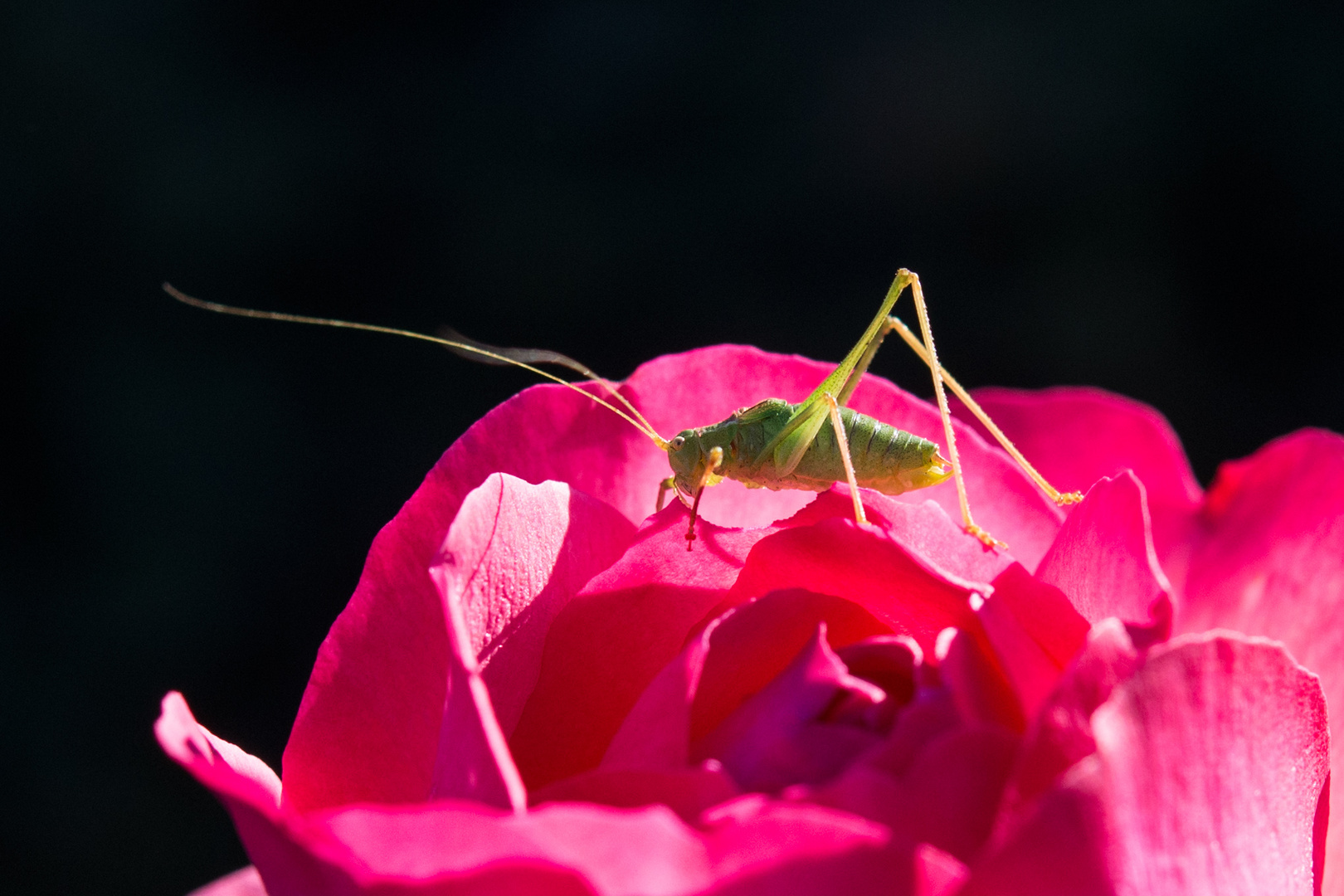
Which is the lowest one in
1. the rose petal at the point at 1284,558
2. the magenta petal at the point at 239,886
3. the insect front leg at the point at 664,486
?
the magenta petal at the point at 239,886

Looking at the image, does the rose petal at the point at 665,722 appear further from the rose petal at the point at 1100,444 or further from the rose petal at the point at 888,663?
the rose petal at the point at 1100,444

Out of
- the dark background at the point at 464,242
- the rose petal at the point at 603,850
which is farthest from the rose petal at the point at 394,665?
the dark background at the point at 464,242

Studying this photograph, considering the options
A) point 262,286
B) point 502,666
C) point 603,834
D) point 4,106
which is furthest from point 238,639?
point 603,834

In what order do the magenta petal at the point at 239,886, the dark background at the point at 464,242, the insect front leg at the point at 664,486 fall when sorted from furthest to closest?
the dark background at the point at 464,242 → the insect front leg at the point at 664,486 → the magenta petal at the point at 239,886

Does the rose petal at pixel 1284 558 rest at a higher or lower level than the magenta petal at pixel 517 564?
lower

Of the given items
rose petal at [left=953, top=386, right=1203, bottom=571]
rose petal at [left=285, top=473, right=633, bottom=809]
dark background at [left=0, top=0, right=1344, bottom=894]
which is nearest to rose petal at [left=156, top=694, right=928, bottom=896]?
rose petal at [left=285, top=473, right=633, bottom=809]

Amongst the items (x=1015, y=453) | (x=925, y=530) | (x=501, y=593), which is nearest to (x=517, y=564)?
(x=501, y=593)

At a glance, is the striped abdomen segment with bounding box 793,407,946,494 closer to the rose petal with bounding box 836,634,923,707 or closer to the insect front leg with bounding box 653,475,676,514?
the insect front leg with bounding box 653,475,676,514
